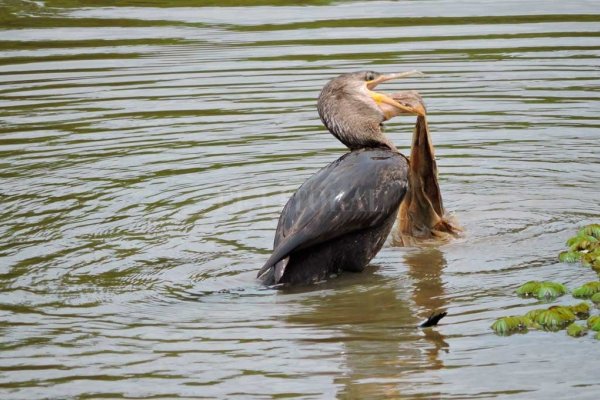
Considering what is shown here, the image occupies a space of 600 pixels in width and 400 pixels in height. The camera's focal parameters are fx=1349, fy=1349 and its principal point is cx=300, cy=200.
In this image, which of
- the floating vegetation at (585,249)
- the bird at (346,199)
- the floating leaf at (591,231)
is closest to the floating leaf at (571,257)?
the floating vegetation at (585,249)

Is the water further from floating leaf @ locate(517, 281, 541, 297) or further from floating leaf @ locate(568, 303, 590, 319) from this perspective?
floating leaf @ locate(568, 303, 590, 319)

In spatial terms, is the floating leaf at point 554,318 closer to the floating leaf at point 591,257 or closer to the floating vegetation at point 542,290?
the floating vegetation at point 542,290

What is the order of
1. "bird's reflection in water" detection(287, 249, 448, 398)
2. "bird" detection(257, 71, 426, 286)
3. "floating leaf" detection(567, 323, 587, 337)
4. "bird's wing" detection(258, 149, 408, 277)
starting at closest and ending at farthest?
1. "bird's reflection in water" detection(287, 249, 448, 398)
2. "floating leaf" detection(567, 323, 587, 337)
3. "bird's wing" detection(258, 149, 408, 277)
4. "bird" detection(257, 71, 426, 286)

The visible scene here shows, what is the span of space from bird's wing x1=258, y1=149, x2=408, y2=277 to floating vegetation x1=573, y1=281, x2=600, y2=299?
156 cm

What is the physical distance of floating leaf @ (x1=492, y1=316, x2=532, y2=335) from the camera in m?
7.56

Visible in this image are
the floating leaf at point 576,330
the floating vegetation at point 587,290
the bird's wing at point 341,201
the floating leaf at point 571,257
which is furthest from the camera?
the floating leaf at point 571,257

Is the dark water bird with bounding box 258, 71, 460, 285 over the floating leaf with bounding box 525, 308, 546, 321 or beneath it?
over

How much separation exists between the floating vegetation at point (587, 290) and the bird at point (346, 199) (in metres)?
1.56

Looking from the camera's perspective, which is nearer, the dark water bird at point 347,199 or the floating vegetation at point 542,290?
the floating vegetation at point 542,290

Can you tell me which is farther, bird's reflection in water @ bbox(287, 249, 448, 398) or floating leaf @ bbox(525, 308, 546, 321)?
floating leaf @ bbox(525, 308, 546, 321)

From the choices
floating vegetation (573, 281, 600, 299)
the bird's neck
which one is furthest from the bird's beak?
floating vegetation (573, 281, 600, 299)

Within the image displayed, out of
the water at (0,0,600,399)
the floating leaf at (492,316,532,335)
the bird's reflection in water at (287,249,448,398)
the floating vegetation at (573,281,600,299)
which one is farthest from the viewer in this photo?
the floating vegetation at (573,281,600,299)

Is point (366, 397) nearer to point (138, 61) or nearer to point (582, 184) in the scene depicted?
point (582, 184)

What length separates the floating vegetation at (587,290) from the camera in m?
8.12
